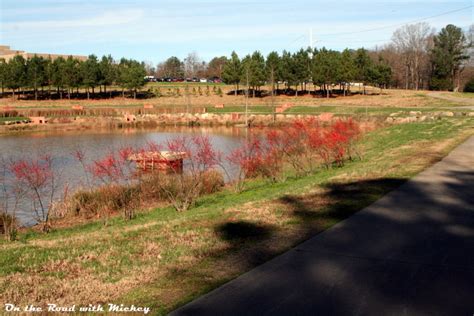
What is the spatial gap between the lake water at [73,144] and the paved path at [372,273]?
13.0 meters

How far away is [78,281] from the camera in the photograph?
807cm

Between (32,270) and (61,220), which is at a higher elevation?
(32,270)

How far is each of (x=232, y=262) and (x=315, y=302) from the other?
2161mm

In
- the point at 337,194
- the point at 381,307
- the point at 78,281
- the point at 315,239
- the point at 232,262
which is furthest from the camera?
the point at 337,194

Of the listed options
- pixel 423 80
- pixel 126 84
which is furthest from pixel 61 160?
pixel 423 80

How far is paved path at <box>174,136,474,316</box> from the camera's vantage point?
6.62m

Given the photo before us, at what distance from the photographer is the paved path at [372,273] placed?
6617 mm

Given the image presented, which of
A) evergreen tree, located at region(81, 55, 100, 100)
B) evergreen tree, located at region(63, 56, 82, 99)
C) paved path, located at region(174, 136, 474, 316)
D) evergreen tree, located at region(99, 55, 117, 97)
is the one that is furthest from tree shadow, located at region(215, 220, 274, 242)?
evergreen tree, located at region(99, 55, 117, 97)

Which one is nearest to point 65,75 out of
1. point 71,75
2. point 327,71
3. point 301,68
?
point 71,75

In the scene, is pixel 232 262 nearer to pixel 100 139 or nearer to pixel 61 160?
pixel 61 160

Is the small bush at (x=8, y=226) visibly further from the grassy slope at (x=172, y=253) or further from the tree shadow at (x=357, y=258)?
the tree shadow at (x=357, y=258)

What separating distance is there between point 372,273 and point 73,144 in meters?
39.0

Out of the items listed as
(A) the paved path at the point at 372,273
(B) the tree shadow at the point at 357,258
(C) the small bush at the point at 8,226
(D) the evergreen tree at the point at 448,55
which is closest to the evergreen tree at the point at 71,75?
(D) the evergreen tree at the point at 448,55

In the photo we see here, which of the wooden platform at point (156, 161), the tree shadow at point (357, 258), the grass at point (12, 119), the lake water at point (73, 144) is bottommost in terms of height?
the lake water at point (73, 144)
